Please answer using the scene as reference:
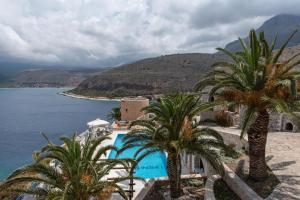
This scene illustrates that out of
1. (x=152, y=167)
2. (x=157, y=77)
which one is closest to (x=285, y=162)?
(x=152, y=167)

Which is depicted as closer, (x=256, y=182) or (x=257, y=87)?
(x=257, y=87)

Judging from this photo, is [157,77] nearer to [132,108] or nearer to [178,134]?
[132,108]

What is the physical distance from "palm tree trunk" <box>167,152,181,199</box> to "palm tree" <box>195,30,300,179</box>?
9.05ft

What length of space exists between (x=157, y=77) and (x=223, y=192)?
12217cm

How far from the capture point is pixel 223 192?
35.8ft

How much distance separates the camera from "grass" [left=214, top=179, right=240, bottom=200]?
10479 mm

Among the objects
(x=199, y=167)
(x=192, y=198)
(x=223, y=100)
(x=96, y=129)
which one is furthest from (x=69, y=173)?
(x=96, y=129)

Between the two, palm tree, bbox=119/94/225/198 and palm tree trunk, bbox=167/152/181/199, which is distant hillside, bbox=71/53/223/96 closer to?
palm tree trunk, bbox=167/152/181/199

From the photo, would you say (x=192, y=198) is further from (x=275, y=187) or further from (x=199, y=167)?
(x=199, y=167)

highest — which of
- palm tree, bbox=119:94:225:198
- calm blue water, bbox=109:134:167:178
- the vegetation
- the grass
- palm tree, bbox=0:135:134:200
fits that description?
palm tree, bbox=119:94:225:198

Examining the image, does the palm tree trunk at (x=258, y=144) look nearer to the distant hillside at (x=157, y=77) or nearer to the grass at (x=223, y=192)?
the grass at (x=223, y=192)

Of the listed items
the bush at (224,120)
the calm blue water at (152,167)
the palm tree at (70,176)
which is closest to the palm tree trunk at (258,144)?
the palm tree at (70,176)

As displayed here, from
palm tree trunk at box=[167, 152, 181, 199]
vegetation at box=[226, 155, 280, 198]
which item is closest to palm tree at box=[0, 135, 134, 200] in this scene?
palm tree trunk at box=[167, 152, 181, 199]

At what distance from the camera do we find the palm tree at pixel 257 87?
32.5ft
